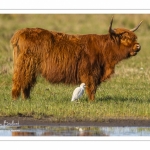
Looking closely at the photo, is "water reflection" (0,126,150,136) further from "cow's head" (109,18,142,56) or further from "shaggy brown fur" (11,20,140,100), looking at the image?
"cow's head" (109,18,142,56)

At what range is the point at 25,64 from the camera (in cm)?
1301

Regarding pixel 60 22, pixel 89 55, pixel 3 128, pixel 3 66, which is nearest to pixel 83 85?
pixel 89 55

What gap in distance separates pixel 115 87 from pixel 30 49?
3.07m

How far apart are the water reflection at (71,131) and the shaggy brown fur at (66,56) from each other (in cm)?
197

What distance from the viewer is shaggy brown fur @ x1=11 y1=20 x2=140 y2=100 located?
13.0 m

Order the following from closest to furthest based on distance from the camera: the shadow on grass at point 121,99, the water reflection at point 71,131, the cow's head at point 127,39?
1. the water reflection at point 71,131
2. the shadow on grass at point 121,99
3. the cow's head at point 127,39

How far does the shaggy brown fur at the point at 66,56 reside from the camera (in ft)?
42.7

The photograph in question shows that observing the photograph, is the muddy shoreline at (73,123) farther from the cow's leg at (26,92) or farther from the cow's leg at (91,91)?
the cow's leg at (91,91)

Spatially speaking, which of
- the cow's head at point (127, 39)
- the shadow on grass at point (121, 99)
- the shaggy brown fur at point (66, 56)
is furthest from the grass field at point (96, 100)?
the cow's head at point (127, 39)

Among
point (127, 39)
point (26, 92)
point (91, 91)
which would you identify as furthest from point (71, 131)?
point (127, 39)

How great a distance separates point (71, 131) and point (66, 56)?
2.58 m

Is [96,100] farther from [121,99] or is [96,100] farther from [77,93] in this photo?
[77,93]

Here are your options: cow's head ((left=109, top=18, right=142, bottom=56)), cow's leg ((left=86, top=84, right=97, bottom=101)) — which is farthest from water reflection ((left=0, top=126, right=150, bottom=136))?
cow's head ((left=109, top=18, right=142, bottom=56))
